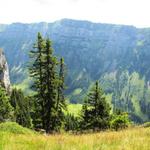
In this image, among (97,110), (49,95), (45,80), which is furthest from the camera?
(97,110)

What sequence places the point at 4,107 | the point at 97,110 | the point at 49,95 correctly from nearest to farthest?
the point at 49,95 → the point at 97,110 → the point at 4,107

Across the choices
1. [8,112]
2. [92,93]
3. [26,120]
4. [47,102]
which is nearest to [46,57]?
[47,102]

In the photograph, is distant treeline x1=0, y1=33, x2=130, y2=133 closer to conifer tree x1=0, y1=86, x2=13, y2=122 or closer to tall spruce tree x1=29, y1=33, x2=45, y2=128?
tall spruce tree x1=29, y1=33, x2=45, y2=128

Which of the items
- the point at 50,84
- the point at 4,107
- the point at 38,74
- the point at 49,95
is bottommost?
the point at 4,107

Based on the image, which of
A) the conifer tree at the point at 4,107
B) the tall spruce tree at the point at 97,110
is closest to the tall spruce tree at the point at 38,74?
the tall spruce tree at the point at 97,110

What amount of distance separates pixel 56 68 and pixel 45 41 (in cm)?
436

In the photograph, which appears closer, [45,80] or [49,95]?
[45,80]

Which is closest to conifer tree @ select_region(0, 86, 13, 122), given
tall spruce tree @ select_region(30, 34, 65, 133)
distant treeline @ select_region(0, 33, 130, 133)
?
distant treeline @ select_region(0, 33, 130, 133)

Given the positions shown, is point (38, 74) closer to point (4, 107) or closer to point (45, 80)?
point (45, 80)

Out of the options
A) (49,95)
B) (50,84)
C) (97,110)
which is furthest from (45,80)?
(97,110)

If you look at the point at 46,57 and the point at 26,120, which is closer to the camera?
the point at 46,57

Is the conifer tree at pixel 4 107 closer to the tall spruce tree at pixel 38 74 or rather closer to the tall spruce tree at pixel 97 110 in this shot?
the tall spruce tree at pixel 97 110

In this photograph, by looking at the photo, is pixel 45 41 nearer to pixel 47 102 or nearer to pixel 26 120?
pixel 47 102

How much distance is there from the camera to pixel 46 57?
173 feet
